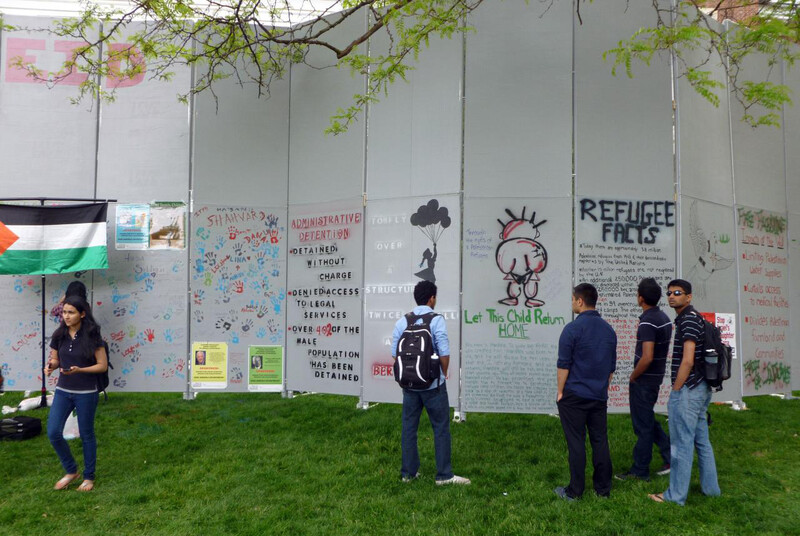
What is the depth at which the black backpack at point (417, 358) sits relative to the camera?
490 cm

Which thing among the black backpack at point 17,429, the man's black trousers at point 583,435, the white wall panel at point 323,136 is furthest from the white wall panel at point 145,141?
the man's black trousers at point 583,435

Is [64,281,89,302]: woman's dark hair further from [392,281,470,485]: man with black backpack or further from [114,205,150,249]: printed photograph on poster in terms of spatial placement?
[392,281,470,485]: man with black backpack

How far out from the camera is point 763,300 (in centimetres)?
877

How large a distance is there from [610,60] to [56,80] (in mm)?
7835

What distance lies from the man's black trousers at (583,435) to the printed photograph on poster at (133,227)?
671 centimetres

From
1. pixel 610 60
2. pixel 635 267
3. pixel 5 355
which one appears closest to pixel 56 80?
pixel 5 355

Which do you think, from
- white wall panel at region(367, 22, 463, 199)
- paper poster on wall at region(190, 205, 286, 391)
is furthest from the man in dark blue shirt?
paper poster on wall at region(190, 205, 286, 391)

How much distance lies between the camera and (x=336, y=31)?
8.93 metres

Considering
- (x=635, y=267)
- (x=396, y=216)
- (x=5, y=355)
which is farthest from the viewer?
(x=5, y=355)

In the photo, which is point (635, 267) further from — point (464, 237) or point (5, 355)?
point (5, 355)

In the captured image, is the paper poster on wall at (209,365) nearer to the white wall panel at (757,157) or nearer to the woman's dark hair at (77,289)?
the woman's dark hair at (77,289)

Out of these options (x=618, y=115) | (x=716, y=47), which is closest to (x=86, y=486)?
(x=618, y=115)

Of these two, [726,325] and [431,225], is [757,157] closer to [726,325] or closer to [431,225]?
[726,325]

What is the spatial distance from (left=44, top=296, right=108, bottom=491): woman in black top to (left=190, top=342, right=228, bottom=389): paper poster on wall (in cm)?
351
